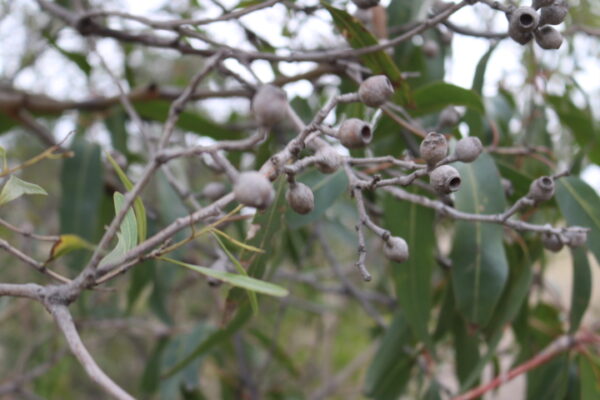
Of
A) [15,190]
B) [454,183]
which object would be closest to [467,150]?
[454,183]

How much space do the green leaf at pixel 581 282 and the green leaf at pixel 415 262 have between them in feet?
0.84

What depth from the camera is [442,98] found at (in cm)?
108

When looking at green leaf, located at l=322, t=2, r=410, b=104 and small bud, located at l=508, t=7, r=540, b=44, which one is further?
green leaf, located at l=322, t=2, r=410, b=104

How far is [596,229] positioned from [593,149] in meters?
0.32

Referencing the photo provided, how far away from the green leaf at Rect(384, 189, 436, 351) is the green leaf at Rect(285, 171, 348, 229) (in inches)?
4.8

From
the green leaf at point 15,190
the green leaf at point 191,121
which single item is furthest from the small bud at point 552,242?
the green leaf at point 191,121

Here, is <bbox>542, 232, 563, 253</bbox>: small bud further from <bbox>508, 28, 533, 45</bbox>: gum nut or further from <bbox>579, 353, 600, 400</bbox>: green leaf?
<bbox>579, 353, 600, 400</bbox>: green leaf

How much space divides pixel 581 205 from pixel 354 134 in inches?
26.4

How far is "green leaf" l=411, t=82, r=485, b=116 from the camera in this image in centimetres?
104

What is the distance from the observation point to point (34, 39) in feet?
9.21

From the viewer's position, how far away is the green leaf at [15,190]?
2.06 ft

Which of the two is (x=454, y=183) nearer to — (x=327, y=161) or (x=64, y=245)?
(x=327, y=161)

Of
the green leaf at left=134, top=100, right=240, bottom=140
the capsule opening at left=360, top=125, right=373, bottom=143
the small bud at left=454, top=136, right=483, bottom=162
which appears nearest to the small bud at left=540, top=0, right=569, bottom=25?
the small bud at left=454, top=136, right=483, bottom=162

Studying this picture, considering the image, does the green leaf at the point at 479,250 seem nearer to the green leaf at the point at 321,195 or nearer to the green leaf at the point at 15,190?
the green leaf at the point at 321,195
